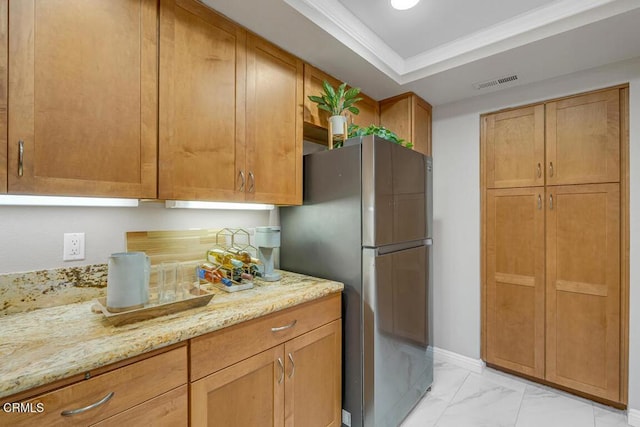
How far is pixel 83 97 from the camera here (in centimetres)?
109

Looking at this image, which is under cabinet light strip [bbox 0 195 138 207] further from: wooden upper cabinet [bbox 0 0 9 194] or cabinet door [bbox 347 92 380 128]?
cabinet door [bbox 347 92 380 128]

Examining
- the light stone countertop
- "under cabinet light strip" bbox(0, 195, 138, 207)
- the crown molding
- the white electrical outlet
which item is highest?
the crown molding

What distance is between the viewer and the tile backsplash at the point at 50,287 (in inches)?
45.4

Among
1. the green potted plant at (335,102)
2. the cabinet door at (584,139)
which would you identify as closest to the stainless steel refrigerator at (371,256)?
the green potted plant at (335,102)

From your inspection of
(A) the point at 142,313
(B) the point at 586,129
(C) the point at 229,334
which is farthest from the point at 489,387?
(A) the point at 142,313

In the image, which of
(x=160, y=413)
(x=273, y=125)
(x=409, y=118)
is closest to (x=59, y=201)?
(x=160, y=413)

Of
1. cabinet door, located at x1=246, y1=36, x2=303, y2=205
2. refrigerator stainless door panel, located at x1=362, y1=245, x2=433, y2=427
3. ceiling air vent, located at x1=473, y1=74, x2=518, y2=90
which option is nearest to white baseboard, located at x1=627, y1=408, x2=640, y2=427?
refrigerator stainless door panel, located at x1=362, y1=245, x2=433, y2=427

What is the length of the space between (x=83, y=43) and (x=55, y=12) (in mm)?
108

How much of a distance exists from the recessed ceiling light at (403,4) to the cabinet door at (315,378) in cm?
179

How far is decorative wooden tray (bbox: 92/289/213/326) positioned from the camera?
1.01 m

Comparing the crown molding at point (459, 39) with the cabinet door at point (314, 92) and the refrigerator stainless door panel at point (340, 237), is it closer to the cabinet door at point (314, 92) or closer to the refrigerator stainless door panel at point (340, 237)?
the cabinet door at point (314, 92)

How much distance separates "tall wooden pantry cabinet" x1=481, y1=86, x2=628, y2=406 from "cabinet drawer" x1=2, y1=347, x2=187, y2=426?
2428 millimetres

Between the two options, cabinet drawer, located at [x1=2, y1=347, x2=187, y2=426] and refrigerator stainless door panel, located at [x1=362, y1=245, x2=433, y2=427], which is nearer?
cabinet drawer, located at [x1=2, y1=347, x2=187, y2=426]

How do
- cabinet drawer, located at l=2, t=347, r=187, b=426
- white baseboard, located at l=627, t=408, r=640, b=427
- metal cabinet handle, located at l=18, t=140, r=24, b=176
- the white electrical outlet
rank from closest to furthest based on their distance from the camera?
cabinet drawer, located at l=2, t=347, r=187, b=426
metal cabinet handle, located at l=18, t=140, r=24, b=176
the white electrical outlet
white baseboard, located at l=627, t=408, r=640, b=427
